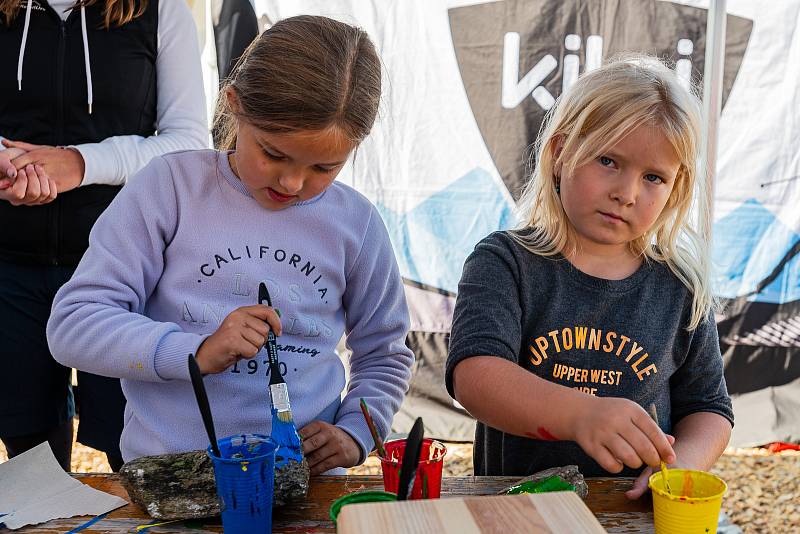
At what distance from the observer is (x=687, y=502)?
1.11 meters

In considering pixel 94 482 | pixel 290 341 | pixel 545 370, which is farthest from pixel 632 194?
pixel 94 482

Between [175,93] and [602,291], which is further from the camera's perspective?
[175,93]

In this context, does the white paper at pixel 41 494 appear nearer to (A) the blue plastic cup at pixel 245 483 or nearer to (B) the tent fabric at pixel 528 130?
(A) the blue plastic cup at pixel 245 483

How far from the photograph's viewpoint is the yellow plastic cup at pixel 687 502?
111 cm

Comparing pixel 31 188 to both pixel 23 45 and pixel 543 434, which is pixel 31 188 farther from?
pixel 543 434

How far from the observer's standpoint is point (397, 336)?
5.43ft

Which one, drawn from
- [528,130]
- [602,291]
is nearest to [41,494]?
[602,291]

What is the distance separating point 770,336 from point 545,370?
105 inches

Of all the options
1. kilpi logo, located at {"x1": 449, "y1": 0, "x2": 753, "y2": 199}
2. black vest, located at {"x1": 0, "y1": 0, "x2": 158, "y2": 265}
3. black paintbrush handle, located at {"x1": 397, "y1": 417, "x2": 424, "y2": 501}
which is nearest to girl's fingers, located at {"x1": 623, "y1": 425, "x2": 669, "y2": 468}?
black paintbrush handle, located at {"x1": 397, "y1": 417, "x2": 424, "y2": 501}

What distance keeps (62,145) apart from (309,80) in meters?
0.78

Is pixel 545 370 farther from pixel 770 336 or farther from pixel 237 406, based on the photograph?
pixel 770 336

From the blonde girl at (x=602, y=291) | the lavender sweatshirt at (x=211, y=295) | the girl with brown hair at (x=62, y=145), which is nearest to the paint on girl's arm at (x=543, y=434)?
the blonde girl at (x=602, y=291)

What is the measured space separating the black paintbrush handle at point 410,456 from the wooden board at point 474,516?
0.04m

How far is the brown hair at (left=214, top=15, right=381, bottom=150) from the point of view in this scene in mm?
1373
